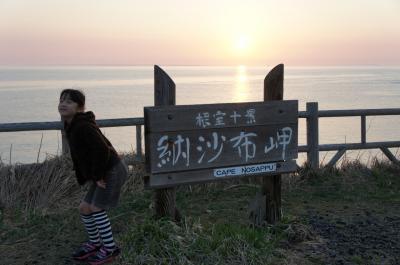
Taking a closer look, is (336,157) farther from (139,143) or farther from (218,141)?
(218,141)

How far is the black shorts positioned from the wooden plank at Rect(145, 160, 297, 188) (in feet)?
1.16

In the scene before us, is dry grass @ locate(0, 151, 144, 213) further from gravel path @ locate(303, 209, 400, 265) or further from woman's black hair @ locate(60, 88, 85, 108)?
gravel path @ locate(303, 209, 400, 265)

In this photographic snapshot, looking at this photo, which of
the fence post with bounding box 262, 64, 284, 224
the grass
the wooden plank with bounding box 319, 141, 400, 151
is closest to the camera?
the grass

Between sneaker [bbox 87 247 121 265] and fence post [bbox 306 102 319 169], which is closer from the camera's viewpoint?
sneaker [bbox 87 247 121 265]

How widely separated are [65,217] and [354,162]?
4545 mm

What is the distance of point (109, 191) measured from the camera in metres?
3.86

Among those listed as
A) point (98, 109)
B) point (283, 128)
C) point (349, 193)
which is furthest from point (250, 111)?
point (98, 109)

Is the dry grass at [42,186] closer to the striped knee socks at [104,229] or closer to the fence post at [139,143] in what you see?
the fence post at [139,143]

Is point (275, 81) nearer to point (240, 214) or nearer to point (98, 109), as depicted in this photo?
point (240, 214)

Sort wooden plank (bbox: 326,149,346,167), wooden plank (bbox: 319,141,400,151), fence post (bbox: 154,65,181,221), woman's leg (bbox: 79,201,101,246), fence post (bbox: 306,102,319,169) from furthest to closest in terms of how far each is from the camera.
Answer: wooden plank (bbox: 319,141,400,151) < wooden plank (bbox: 326,149,346,167) < fence post (bbox: 306,102,319,169) < fence post (bbox: 154,65,181,221) < woman's leg (bbox: 79,201,101,246)

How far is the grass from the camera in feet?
13.1

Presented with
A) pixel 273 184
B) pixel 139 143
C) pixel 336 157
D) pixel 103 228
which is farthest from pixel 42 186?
pixel 336 157

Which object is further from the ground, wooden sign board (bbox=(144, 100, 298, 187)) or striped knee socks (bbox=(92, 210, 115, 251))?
wooden sign board (bbox=(144, 100, 298, 187))

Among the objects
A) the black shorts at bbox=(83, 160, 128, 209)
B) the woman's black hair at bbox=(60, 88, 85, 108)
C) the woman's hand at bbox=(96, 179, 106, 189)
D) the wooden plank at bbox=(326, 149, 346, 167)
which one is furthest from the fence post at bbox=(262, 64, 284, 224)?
the wooden plank at bbox=(326, 149, 346, 167)
